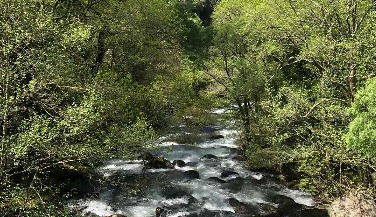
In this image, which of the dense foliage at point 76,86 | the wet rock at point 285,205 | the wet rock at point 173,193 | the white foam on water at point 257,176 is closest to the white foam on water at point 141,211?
the wet rock at point 173,193

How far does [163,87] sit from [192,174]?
729cm

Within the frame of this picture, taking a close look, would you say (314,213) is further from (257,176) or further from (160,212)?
(160,212)

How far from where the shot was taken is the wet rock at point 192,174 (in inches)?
1116

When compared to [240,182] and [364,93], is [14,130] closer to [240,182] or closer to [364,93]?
[364,93]

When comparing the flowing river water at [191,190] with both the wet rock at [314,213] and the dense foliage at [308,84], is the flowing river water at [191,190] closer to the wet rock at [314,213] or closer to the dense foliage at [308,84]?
the wet rock at [314,213]

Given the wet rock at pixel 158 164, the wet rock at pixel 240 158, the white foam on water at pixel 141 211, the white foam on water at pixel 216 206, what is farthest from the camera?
the wet rock at pixel 240 158

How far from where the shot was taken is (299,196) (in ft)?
80.6

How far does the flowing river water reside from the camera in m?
22.4

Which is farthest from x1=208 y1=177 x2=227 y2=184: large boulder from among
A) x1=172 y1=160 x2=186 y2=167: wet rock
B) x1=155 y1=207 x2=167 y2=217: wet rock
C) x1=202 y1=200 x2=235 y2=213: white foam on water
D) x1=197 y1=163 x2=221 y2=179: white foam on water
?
x1=155 y1=207 x2=167 y2=217: wet rock

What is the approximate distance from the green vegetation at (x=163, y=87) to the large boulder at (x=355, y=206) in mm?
891

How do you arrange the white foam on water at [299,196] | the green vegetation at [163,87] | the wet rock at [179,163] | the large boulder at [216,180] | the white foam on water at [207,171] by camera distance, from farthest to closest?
the wet rock at [179,163], the white foam on water at [207,171], the large boulder at [216,180], the white foam on water at [299,196], the green vegetation at [163,87]

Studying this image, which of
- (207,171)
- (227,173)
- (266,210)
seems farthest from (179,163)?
(266,210)

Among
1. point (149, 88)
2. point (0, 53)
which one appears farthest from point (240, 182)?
point (0, 53)

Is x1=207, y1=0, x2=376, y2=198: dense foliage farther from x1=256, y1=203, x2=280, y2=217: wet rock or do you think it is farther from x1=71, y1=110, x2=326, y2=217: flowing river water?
x1=256, y1=203, x2=280, y2=217: wet rock
